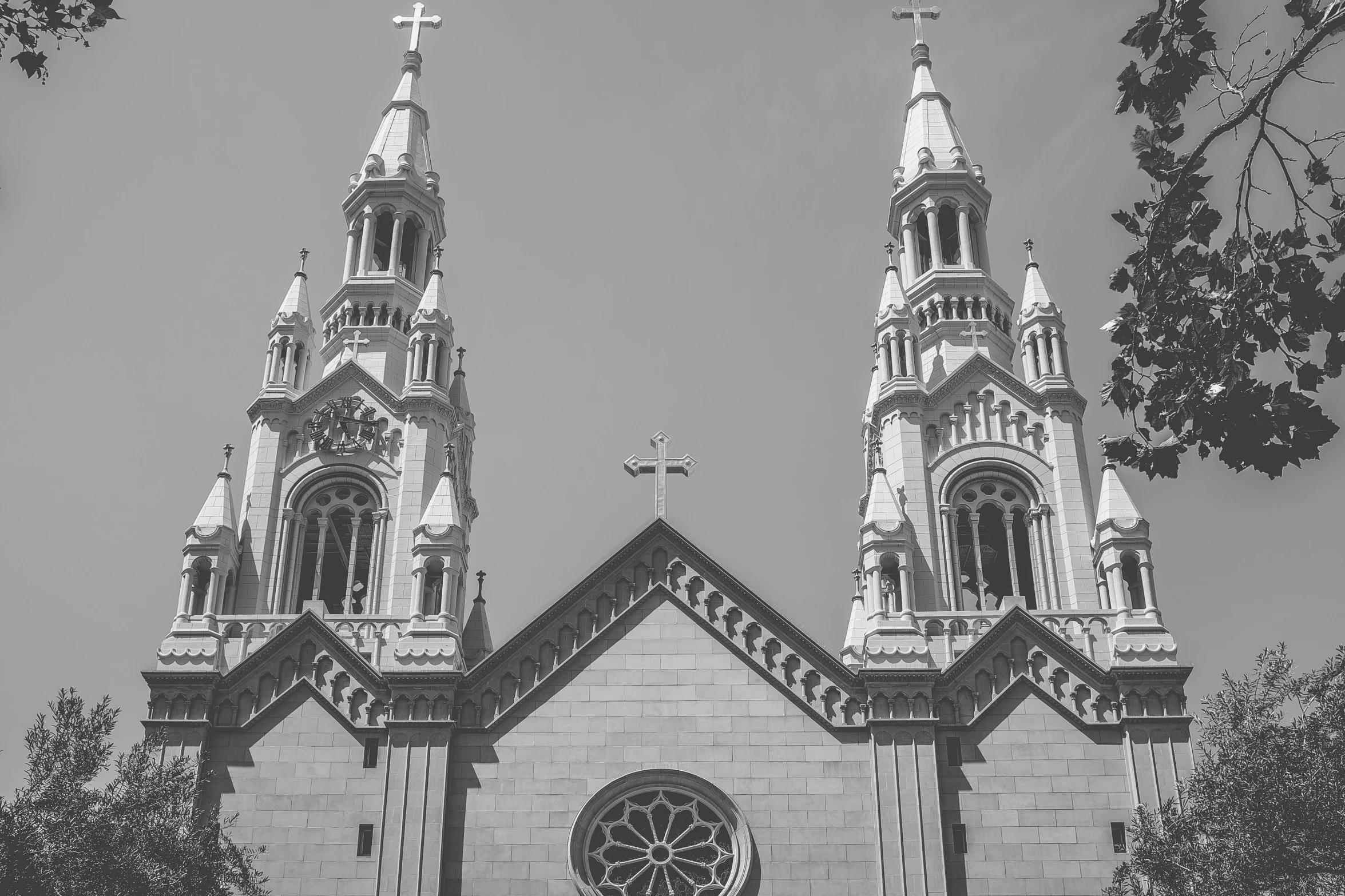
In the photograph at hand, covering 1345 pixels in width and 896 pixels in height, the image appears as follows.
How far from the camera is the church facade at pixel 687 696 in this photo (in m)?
30.6

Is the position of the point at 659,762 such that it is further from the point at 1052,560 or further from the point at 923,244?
the point at 923,244

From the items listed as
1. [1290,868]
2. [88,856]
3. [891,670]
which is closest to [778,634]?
[891,670]

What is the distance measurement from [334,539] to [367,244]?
33.1 ft

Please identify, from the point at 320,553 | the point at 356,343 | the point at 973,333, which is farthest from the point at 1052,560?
the point at 356,343

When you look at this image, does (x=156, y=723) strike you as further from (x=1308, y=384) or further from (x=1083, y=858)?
(x=1308, y=384)

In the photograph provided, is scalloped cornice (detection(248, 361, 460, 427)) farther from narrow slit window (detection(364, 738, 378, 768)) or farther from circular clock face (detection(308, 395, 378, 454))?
narrow slit window (detection(364, 738, 378, 768))

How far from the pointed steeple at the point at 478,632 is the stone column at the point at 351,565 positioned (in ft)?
9.42

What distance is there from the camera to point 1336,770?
76.8ft

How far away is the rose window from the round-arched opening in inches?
0.5

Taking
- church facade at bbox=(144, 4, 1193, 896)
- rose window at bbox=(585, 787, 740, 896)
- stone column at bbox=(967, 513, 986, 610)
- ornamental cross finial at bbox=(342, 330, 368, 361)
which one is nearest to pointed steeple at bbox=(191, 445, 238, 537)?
church facade at bbox=(144, 4, 1193, 896)

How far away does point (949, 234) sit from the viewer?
4531 cm

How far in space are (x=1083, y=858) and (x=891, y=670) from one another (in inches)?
205

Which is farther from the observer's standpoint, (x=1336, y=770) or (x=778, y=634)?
(x=778, y=634)

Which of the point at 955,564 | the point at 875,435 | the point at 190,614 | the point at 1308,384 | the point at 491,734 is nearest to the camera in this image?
A: the point at 1308,384
